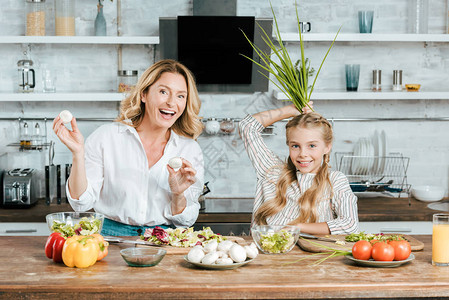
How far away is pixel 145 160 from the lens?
9.45 feet

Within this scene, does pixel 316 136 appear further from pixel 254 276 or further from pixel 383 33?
pixel 383 33

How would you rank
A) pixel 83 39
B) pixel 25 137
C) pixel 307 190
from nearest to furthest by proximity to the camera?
1. pixel 307 190
2. pixel 83 39
3. pixel 25 137

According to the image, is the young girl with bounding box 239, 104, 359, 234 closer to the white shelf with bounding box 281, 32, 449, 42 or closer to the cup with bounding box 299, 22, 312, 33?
the white shelf with bounding box 281, 32, 449, 42

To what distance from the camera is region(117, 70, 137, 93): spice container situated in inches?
167

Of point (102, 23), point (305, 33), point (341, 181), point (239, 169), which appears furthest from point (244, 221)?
point (102, 23)

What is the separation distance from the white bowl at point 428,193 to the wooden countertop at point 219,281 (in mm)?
2247

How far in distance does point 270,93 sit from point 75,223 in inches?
99.6

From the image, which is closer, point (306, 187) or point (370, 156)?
point (306, 187)

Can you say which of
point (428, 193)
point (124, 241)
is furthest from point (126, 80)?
point (428, 193)

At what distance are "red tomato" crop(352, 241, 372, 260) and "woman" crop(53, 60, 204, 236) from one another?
945 millimetres

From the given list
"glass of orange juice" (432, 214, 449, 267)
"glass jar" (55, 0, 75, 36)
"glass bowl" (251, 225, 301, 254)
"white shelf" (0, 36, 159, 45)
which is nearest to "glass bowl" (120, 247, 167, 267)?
"glass bowl" (251, 225, 301, 254)

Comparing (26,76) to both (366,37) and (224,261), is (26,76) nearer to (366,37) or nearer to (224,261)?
(366,37)

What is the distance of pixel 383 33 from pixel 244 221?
6.15ft

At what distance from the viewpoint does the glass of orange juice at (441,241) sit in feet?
6.82
